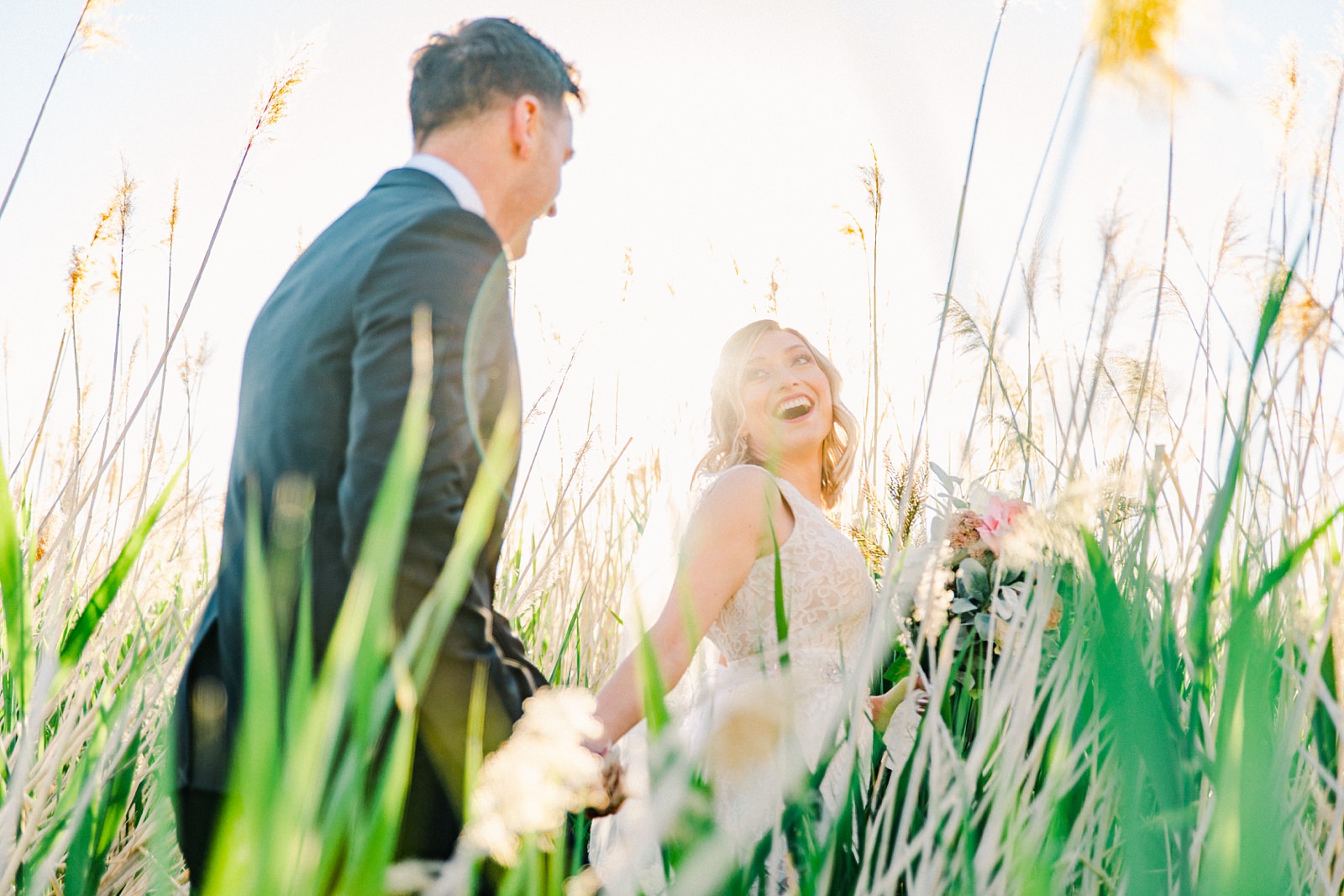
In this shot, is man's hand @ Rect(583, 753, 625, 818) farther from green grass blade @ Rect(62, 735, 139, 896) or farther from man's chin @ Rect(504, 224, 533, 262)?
man's chin @ Rect(504, 224, 533, 262)

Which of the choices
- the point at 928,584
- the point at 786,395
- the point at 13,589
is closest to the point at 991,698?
the point at 928,584

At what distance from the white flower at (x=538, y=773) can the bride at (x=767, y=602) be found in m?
0.20

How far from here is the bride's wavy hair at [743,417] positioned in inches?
117

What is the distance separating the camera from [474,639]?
3.17 feet

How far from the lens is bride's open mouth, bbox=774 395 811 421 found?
9.13 ft

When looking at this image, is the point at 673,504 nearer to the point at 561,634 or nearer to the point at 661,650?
the point at 661,650

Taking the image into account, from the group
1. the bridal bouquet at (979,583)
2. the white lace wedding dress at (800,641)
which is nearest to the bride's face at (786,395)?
the white lace wedding dress at (800,641)

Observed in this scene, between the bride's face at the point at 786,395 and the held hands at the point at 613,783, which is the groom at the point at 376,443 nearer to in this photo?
the held hands at the point at 613,783

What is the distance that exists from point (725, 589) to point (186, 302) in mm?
1223

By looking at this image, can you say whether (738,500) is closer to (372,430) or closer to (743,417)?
(743,417)

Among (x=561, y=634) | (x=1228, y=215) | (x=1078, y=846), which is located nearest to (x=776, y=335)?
(x=561, y=634)

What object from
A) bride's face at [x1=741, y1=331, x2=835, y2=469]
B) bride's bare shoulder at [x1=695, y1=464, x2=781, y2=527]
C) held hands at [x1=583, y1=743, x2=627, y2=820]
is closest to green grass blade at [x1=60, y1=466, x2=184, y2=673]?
held hands at [x1=583, y1=743, x2=627, y2=820]

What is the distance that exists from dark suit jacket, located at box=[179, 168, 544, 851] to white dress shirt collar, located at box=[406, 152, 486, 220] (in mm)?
149

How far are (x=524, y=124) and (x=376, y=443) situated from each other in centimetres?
80
